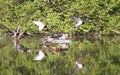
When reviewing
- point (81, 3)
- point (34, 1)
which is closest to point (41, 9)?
point (34, 1)

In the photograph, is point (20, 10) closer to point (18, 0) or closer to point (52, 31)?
point (18, 0)

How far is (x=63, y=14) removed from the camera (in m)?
31.4

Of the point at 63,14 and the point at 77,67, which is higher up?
the point at 77,67

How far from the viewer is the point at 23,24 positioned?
105 feet

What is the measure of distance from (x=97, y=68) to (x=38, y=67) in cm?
182

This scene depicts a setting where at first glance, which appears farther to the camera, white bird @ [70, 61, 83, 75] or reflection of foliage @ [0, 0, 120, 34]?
reflection of foliage @ [0, 0, 120, 34]

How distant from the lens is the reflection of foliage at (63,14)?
30969 millimetres

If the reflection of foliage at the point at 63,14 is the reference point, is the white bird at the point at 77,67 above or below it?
above

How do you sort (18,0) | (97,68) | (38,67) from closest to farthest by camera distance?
(97,68) < (38,67) < (18,0)

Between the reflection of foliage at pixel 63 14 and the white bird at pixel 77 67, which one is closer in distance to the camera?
the white bird at pixel 77 67

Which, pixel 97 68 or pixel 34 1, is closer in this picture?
pixel 97 68

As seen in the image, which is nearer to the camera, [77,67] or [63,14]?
[77,67]

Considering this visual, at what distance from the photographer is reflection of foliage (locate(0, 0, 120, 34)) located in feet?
102

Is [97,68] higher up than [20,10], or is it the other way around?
[97,68]
